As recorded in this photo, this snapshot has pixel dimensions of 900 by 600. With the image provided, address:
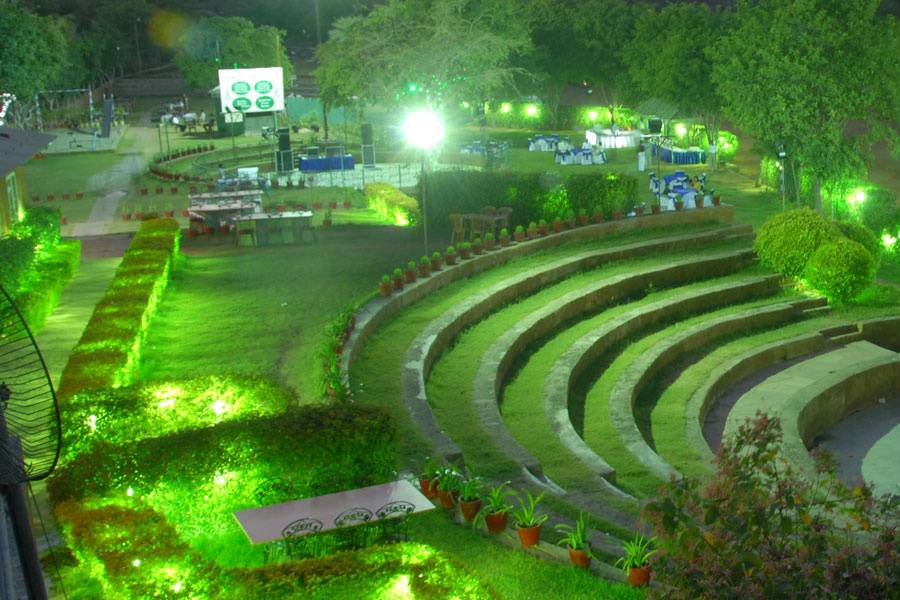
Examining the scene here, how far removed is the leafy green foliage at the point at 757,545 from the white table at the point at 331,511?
2.78 meters

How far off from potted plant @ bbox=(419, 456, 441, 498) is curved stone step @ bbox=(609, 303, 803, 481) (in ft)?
11.4

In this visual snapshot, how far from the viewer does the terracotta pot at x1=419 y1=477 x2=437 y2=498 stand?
29.0 ft

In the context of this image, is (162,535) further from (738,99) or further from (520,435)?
(738,99)

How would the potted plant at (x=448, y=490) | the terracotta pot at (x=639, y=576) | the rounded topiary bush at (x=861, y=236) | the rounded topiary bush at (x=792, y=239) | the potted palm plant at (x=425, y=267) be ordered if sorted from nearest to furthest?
the terracotta pot at (x=639, y=576), the potted plant at (x=448, y=490), the potted palm plant at (x=425, y=267), the rounded topiary bush at (x=792, y=239), the rounded topiary bush at (x=861, y=236)

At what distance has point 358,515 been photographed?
7.90 meters

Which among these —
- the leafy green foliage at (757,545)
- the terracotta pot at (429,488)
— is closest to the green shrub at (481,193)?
the terracotta pot at (429,488)

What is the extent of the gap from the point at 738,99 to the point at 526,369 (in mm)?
13135

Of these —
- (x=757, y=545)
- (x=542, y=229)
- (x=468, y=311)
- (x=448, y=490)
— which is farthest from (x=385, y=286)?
(x=757, y=545)

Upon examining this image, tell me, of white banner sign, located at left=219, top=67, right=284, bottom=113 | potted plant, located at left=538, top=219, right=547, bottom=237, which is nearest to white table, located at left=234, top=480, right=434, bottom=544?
potted plant, located at left=538, top=219, right=547, bottom=237

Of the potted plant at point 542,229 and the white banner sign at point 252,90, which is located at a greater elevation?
the white banner sign at point 252,90

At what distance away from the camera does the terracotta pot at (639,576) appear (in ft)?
23.4

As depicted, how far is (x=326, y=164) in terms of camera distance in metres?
37.5

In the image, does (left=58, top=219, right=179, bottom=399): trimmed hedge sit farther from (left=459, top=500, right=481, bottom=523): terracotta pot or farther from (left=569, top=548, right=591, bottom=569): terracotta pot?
(left=569, top=548, right=591, bottom=569): terracotta pot

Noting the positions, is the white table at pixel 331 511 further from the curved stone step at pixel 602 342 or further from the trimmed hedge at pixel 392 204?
the trimmed hedge at pixel 392 204
